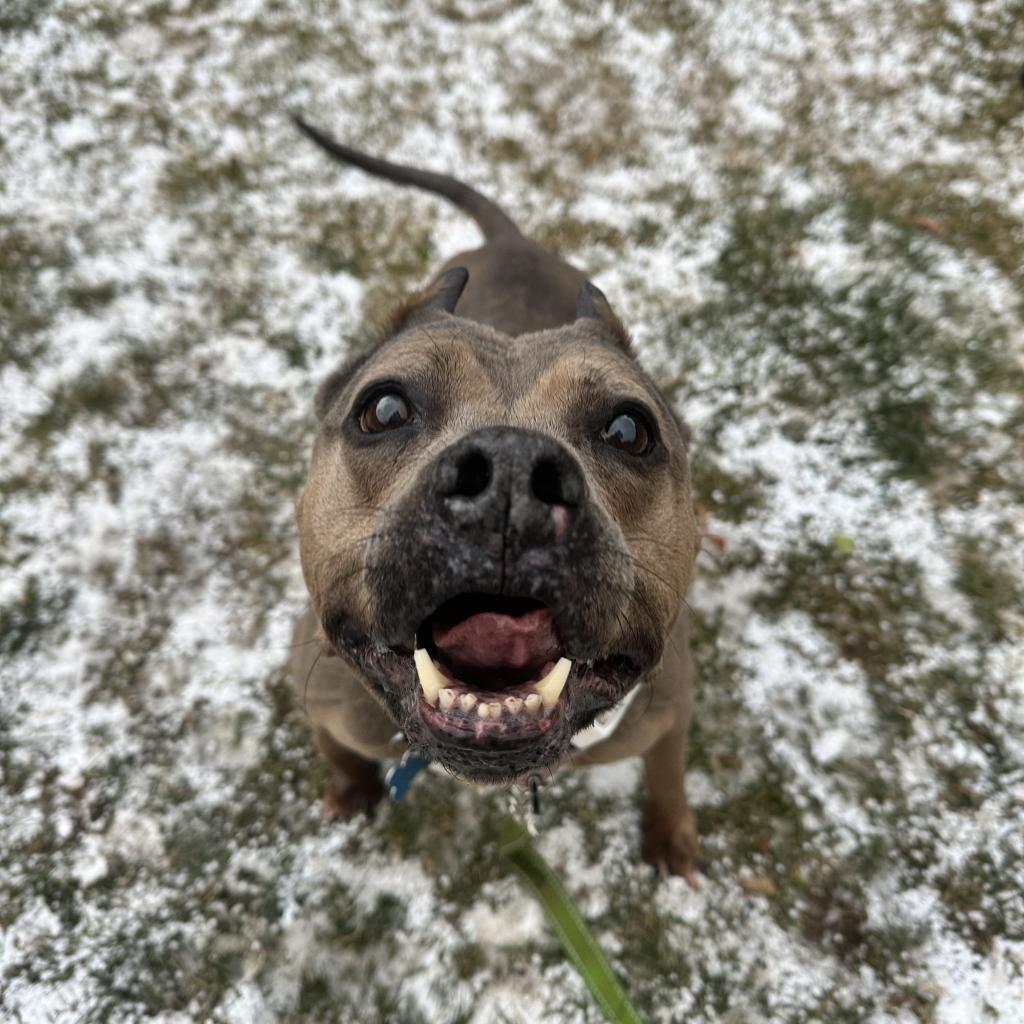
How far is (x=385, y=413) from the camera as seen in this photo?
2.22 meters

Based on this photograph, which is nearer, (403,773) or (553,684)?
(553,684)

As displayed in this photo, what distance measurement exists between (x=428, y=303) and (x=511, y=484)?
137 cm

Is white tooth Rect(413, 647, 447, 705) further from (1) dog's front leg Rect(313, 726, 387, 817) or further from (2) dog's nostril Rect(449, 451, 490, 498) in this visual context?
(1) dog's front leg Rect(313, 726, 387, 817)

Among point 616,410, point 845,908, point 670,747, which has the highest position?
point 616,410

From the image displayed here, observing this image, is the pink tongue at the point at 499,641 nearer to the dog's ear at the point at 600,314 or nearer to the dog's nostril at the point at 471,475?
the dog's nostril at the point at 471,475

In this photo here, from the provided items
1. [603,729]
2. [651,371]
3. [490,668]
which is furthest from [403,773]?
[651,371]

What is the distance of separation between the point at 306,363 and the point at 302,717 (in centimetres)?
204

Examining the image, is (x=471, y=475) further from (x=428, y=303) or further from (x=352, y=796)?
(x=352, y=796)

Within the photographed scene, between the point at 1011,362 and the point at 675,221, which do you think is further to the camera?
the point at 675,221

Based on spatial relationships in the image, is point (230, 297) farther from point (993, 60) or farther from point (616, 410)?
point (993, 60)

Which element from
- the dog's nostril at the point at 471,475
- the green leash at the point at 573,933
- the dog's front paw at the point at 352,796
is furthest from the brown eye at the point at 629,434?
the dog's front paw at the point at 352,796

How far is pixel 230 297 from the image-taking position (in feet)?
15.3

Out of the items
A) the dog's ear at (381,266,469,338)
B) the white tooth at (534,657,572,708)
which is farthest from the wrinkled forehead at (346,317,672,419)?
the white tooth at (534,657,572,708)

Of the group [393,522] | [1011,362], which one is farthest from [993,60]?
[393,522]
